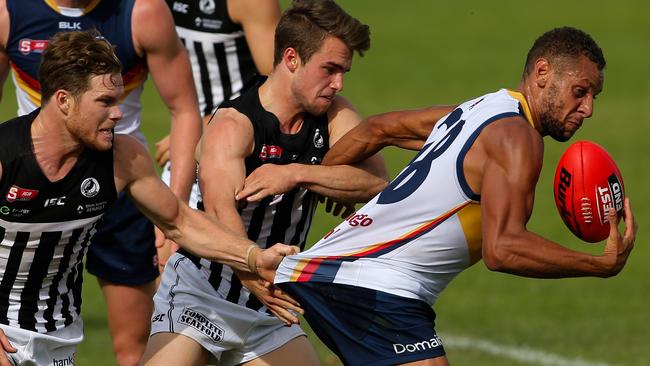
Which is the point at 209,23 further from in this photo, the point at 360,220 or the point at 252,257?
the point at 360,220

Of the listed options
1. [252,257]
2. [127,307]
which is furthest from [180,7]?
[252,257]

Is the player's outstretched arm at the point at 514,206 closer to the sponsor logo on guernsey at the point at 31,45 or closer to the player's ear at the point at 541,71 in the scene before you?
the player's ear at the point at 541,71

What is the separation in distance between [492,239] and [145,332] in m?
3.36

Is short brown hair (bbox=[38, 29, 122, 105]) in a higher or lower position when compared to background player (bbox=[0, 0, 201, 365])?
higher

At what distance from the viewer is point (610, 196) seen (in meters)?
7.23

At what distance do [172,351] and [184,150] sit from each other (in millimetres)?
1530

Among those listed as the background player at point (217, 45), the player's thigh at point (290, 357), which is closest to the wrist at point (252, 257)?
the player's thigh at point (290, 357)

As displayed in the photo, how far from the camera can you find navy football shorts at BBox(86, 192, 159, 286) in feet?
30.5

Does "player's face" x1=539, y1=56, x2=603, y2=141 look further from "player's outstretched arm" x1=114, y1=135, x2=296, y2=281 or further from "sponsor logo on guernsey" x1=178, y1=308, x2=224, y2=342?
"sponsor logo on guernsey" x1=178, y1=308, x2=224, y2=342

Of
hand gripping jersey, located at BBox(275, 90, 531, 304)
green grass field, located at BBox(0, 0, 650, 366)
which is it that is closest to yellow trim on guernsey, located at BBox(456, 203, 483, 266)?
hand gripping jersey, located at BBox(275, 90, 531, 304)

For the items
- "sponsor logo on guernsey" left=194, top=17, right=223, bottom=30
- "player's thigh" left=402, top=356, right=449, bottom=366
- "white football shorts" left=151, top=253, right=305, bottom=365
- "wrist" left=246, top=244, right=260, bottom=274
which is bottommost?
"white football shorts" left=151, top=253, right=305, bottom=365

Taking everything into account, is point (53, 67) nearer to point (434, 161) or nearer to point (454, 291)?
point (434, 161)

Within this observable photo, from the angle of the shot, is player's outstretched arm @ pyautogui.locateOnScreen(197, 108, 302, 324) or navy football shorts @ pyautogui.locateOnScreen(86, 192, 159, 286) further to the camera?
navy football shorts @ pyautogui.locateOnScreen(86, 192, 159, 286)

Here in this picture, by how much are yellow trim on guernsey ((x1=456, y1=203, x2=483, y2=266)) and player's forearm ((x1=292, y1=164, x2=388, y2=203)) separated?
98cm
